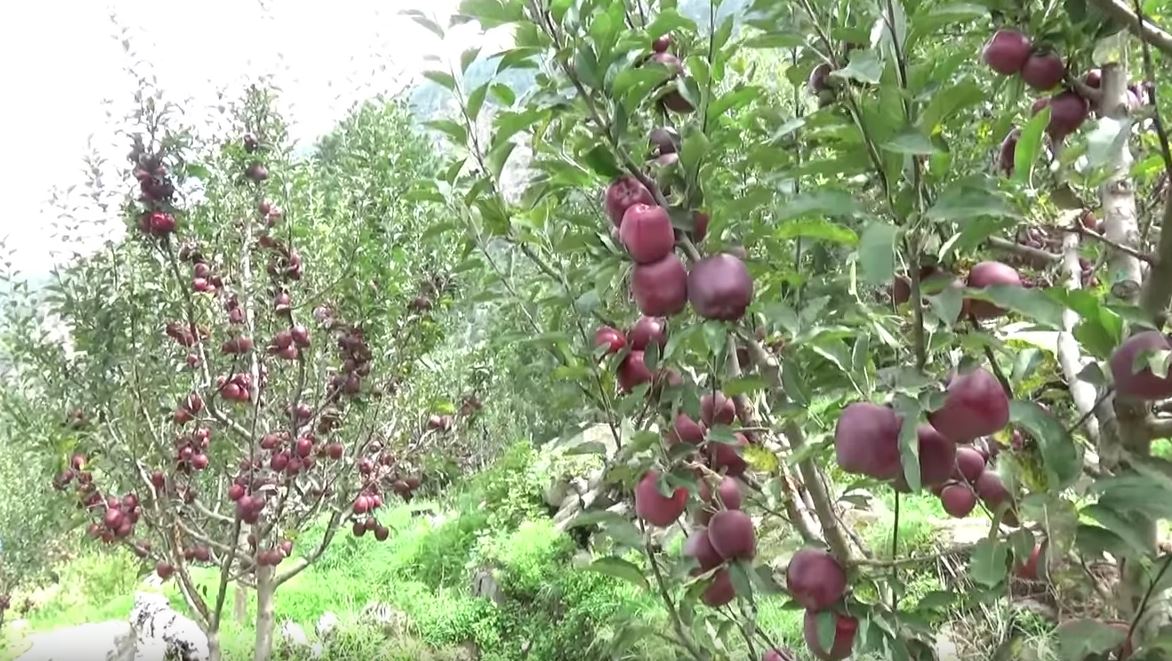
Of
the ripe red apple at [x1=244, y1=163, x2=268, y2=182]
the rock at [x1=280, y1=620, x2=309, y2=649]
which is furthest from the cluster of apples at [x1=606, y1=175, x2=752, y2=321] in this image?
the rock at [x1=280, y1=620, x2=309, y2=649]

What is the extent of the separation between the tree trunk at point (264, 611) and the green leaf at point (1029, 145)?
2803mm

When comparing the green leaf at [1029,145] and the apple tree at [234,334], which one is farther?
the apple tree at [234,334]

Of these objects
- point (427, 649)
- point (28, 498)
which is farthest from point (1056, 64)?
point (28, 498)

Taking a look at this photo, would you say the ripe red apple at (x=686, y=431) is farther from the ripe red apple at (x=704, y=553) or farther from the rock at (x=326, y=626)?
the rock at (x=326, y=626)

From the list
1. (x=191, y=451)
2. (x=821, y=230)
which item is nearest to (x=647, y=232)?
(x=821, y=230)

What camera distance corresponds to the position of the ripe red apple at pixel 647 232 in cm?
79

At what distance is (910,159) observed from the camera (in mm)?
713

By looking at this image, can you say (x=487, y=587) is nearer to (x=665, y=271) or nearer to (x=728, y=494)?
(x=728, y=494)

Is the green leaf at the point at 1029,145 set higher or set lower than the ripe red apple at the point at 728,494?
higher

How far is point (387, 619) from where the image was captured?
4.98m

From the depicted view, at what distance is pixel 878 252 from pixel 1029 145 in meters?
0.26

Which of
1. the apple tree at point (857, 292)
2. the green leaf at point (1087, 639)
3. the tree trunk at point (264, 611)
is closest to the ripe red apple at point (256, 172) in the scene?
the tree trunk at point (264, 611)

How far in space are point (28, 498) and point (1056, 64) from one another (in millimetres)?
6681

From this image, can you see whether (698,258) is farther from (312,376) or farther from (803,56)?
(312,376)
